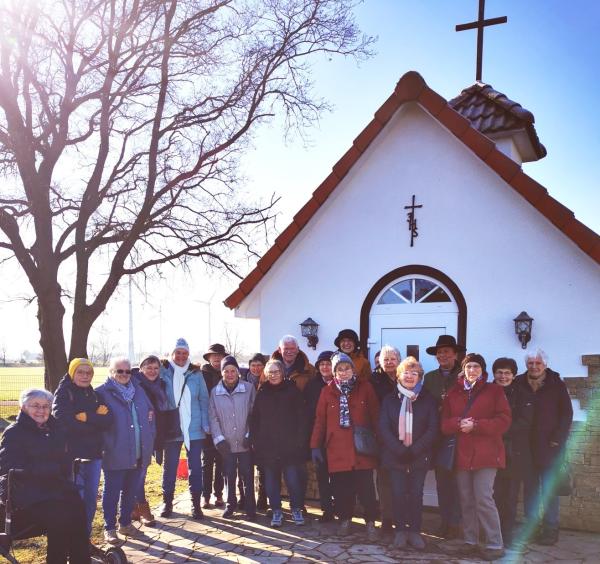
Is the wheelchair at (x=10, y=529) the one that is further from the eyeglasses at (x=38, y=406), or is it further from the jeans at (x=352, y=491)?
the jeans at (x=352, y=491)

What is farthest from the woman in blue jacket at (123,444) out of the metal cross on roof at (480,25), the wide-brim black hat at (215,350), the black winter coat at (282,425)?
the metal cross on roof at (480,25)

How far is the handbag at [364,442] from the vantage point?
553cm

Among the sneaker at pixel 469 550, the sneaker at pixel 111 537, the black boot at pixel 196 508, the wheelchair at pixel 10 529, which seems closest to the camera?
the wheelchair at pixel 10 529

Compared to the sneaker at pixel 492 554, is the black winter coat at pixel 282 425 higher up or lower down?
higher up

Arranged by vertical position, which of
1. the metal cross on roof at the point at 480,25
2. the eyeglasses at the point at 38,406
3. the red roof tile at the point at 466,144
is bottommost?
the eyeglasses at the point at 38,406

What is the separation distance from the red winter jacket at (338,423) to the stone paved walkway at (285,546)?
73cm

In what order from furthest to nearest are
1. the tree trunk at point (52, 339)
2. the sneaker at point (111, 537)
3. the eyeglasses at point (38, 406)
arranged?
the tree trunk at point (52, 339) → the sneaker at point (111, 537) → the eyeglasses at point (38, 406)

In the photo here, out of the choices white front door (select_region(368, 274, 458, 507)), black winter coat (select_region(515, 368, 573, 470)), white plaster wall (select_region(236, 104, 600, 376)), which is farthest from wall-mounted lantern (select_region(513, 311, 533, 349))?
black winter coat (select_region(515, 368, 573, 470))

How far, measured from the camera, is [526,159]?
10.2 m

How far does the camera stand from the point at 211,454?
6.72 metres

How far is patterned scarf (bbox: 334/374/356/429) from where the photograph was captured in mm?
5594

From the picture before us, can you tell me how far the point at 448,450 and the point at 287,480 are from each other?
181 centimetres

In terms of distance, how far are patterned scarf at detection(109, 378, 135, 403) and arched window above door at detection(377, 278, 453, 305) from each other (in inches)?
130

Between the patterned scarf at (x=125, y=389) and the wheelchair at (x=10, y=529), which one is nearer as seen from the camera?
the wheelchair at (x=10, y=529)
